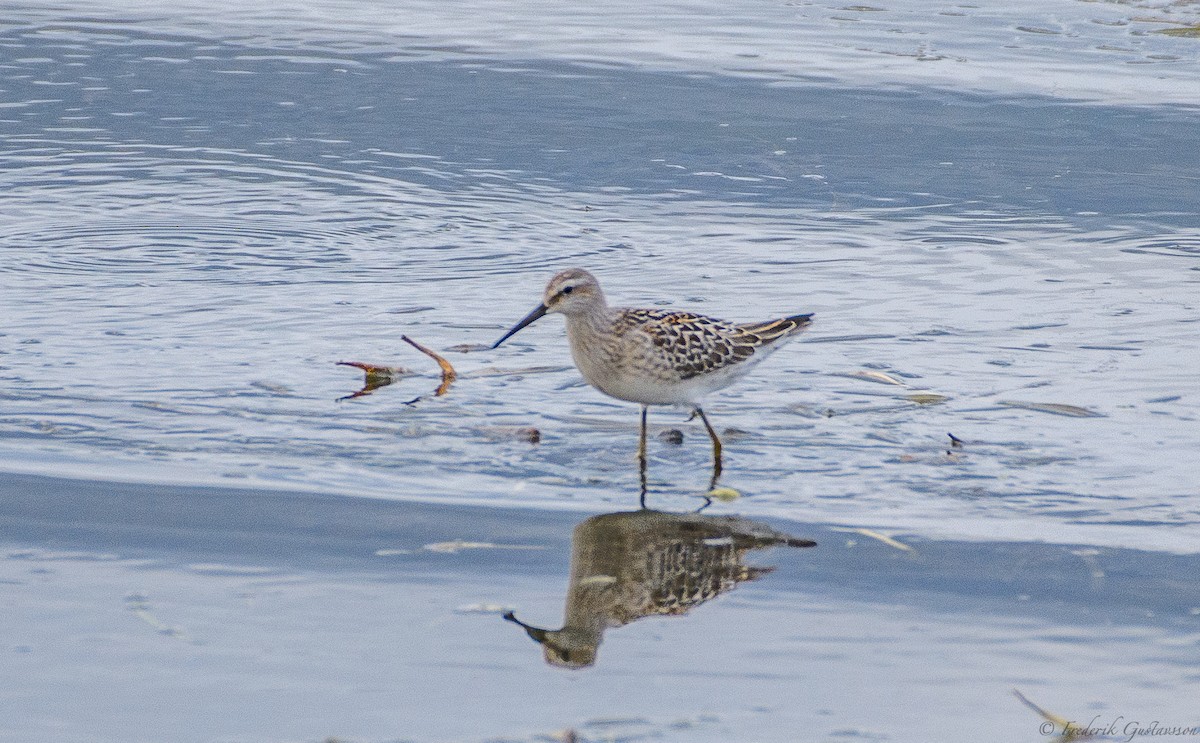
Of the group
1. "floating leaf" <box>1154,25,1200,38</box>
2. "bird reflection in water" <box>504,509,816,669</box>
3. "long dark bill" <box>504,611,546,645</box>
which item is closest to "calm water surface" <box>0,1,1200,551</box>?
"floating leaf" <box>1154,25,1200,38</box>

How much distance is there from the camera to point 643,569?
5.55m

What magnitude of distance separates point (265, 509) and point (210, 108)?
7517 mm

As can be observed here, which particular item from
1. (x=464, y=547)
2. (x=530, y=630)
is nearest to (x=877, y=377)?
(x=464, y=547)

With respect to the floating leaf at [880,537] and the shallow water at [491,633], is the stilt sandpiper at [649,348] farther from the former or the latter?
the shallow water at [491,633]

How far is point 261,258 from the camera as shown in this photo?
980cm

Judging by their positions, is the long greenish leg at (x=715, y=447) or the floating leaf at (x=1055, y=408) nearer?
the long greenish leg at (x=715, y=447)

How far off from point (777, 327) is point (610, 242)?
9.44ft

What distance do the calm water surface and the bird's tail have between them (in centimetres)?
32

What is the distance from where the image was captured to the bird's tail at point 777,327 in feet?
24.1

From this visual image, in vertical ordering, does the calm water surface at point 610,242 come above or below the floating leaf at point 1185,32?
below

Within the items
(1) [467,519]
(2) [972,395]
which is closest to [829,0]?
(2) [972,395]

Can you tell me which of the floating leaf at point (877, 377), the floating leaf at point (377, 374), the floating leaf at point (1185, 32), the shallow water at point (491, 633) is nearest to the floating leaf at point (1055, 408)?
the floating leaf at point (877, 377)

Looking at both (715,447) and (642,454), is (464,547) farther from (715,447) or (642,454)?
(715,447)

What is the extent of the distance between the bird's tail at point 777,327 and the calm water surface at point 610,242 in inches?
12.5
